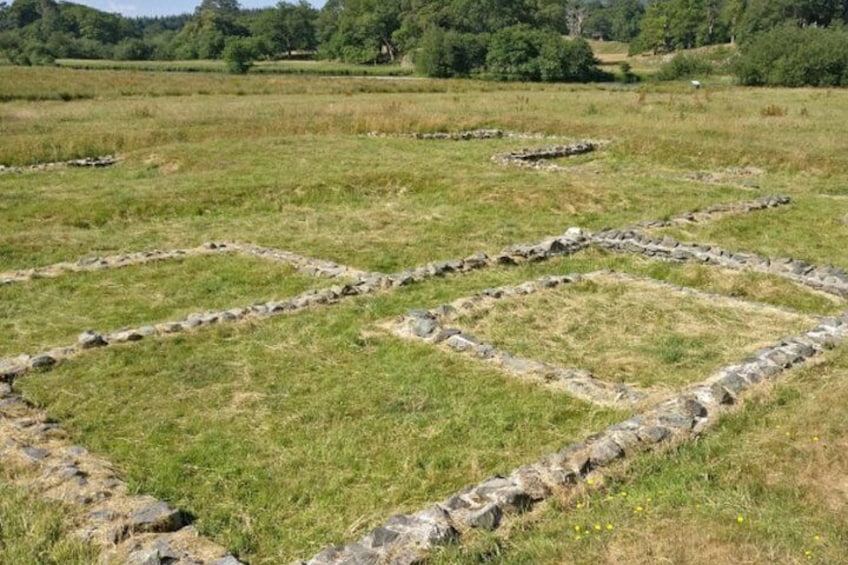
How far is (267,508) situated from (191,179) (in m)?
17.7

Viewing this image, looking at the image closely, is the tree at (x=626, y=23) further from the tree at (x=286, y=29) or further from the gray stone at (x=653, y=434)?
the gray stone at (x=653, y=434)

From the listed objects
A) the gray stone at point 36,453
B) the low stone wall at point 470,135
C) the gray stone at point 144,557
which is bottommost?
the gray stone at point 36,453

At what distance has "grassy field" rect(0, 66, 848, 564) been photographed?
20.2ft

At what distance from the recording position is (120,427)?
26.5 feet

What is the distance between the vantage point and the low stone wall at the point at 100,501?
18.4 ft

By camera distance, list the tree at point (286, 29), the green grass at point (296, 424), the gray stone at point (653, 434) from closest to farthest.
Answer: the green grass at point (296, 424)
the gray stone at point (653, 434)
the tree at point (286, 29)

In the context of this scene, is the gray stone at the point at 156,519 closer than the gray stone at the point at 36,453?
Yes

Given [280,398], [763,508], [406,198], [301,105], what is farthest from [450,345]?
[301,105]

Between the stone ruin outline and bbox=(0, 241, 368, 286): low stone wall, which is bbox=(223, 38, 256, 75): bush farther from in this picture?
the stone ruin outline

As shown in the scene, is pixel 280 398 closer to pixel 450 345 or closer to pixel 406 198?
pixel 450 345

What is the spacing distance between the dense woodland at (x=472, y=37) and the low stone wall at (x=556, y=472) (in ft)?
209

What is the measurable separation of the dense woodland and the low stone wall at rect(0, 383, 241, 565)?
68.1 meters

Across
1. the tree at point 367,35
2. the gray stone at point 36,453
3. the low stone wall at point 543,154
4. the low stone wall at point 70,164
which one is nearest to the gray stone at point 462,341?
the gray stone at point 36,453

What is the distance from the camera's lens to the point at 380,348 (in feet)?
33.3
